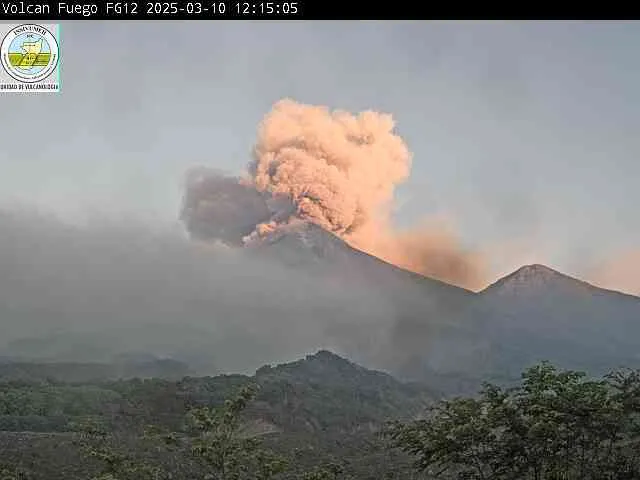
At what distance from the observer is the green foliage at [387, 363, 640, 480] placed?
8.82m

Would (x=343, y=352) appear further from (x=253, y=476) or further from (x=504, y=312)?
(x=253, y=476)

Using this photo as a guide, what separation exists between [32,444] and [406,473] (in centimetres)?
1456

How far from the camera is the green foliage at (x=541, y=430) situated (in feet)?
28.9

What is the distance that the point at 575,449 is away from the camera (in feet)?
30.6

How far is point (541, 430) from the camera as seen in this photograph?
8555mm

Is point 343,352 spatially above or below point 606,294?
below

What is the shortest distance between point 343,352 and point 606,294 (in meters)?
85.3

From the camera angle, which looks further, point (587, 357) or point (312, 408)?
point (587, 357)
